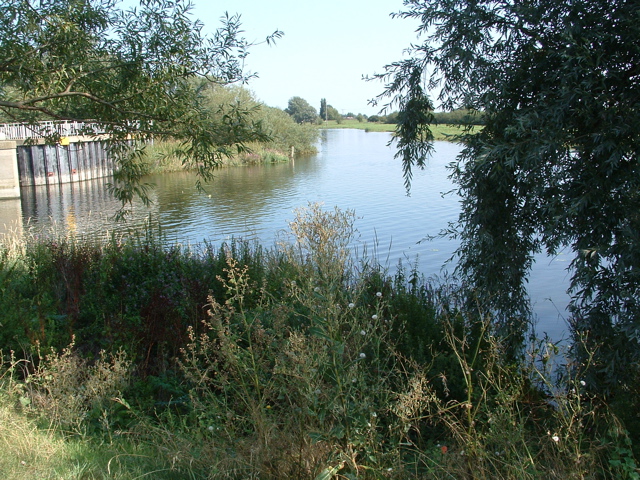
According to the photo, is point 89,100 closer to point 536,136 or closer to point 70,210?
point 536,136

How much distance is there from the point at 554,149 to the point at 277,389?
310 centimetres

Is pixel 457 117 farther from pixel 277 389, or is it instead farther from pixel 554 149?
pixel 277 389

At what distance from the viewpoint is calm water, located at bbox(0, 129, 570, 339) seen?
13.8 m

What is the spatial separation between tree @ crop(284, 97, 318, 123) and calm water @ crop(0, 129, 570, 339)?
7813 centimetres

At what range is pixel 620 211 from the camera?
198 inches

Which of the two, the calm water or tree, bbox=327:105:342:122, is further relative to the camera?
tree, bbox=327:105:342:122

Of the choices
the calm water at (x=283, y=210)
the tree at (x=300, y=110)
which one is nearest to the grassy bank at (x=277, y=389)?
the calm water at (x=283, y=210)

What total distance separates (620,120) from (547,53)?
3.86 ft

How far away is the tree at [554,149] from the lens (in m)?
4.98

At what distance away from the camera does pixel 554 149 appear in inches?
199

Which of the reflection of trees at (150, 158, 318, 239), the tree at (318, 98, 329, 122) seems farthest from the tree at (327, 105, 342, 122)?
the reflection of trees at (150, 158, 318, 239)

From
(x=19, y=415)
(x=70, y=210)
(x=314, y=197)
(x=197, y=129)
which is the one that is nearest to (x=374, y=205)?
(x=314, y=197)

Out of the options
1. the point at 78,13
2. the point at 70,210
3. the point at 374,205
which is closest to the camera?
the point at 78,13

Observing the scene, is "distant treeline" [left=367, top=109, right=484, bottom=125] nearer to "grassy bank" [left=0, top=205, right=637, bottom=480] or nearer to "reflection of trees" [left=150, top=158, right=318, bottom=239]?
"grassy bank" [left=0, top=205, right=637, bottom=480]
